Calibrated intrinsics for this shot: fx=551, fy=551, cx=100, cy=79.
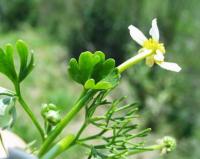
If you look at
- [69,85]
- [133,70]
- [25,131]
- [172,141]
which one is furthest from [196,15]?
[172,141]

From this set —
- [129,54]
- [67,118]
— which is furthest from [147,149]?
[129,54]

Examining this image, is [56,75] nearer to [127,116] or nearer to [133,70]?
[133,70]

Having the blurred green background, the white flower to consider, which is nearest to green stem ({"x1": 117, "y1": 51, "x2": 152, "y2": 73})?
the white flower

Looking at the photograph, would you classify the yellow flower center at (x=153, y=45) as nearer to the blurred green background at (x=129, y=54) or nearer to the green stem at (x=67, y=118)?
the green stem at (x=67, y=118)

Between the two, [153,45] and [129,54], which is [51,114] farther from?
[129,54]

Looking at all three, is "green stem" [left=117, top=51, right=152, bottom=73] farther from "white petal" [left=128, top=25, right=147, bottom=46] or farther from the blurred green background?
the blurred green background
